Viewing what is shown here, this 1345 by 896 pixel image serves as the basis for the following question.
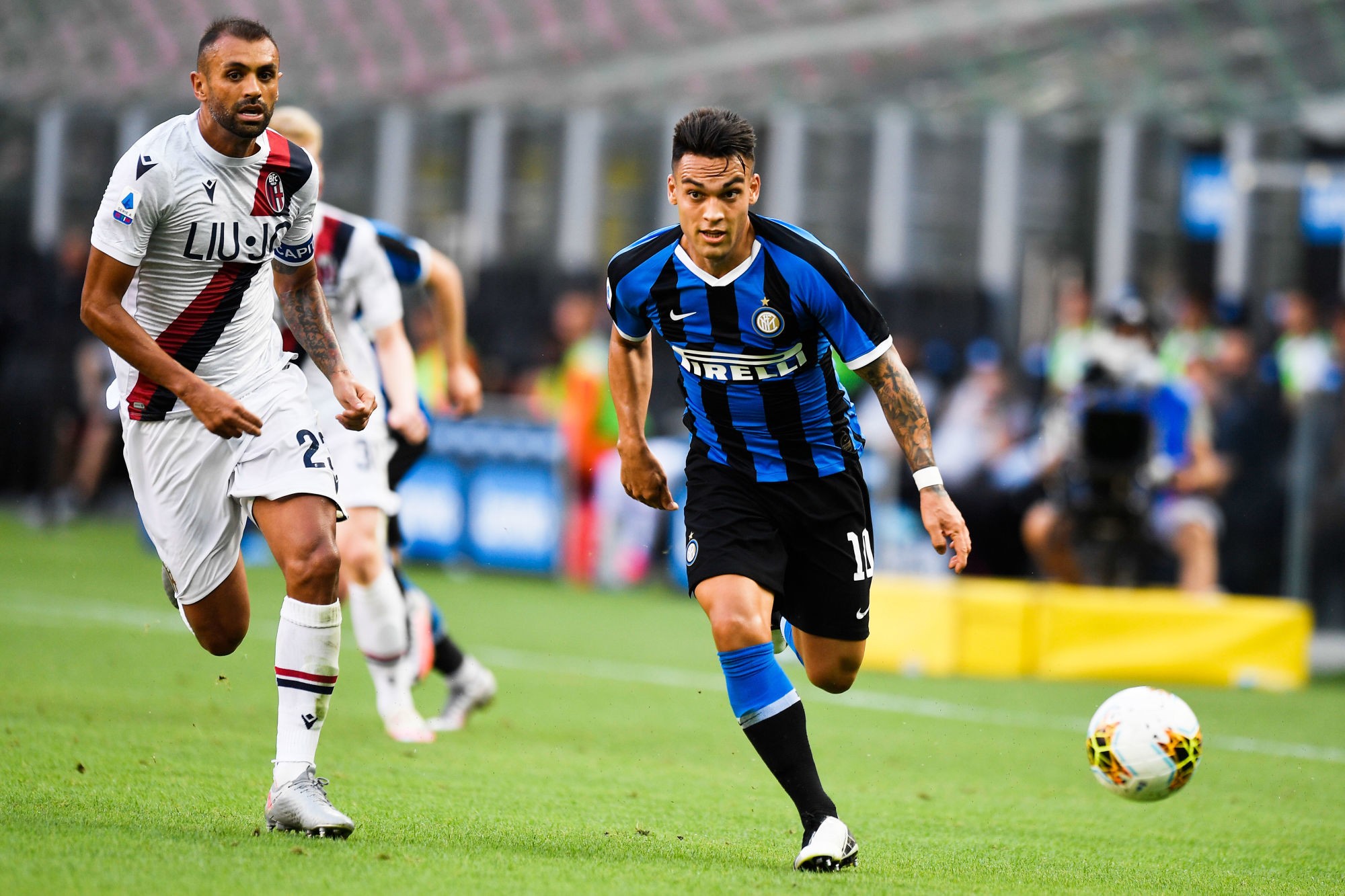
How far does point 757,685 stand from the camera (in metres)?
4.82

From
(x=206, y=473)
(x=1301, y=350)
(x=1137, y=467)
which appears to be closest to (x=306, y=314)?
→ (x=206, y=473)

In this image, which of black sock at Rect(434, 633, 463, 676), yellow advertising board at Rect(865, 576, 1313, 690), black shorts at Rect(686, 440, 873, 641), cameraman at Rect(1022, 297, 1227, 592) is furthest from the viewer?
cameraman at Rect(1022, 297, 1227, 592)

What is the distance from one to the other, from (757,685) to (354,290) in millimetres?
2954

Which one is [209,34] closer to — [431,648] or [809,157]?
[431,648]

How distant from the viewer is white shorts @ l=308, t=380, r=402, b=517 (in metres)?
6.82

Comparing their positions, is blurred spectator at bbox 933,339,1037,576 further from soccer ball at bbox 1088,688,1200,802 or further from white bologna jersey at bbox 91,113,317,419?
white bologna jersey at bbox 91,113,317,419

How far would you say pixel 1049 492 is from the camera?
39.1 feet

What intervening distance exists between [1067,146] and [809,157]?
116 inches

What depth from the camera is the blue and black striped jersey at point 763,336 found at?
193 inches

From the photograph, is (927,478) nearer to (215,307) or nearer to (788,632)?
(788,632)

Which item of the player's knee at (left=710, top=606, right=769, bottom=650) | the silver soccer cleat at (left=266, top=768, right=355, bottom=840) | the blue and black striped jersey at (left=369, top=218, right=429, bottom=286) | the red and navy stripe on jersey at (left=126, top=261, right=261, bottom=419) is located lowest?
the silver soccer cleat at (left=266, top=768, right=355, bottom=840)

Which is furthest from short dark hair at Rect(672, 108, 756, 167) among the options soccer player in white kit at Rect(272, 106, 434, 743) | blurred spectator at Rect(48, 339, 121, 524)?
blurred spectator at Rect(48, 339, 121, 524)

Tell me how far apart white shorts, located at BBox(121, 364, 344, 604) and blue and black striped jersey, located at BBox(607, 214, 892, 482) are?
1.04 meters

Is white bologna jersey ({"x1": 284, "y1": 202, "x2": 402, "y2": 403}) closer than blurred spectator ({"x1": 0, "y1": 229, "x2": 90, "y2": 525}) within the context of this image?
Yes
